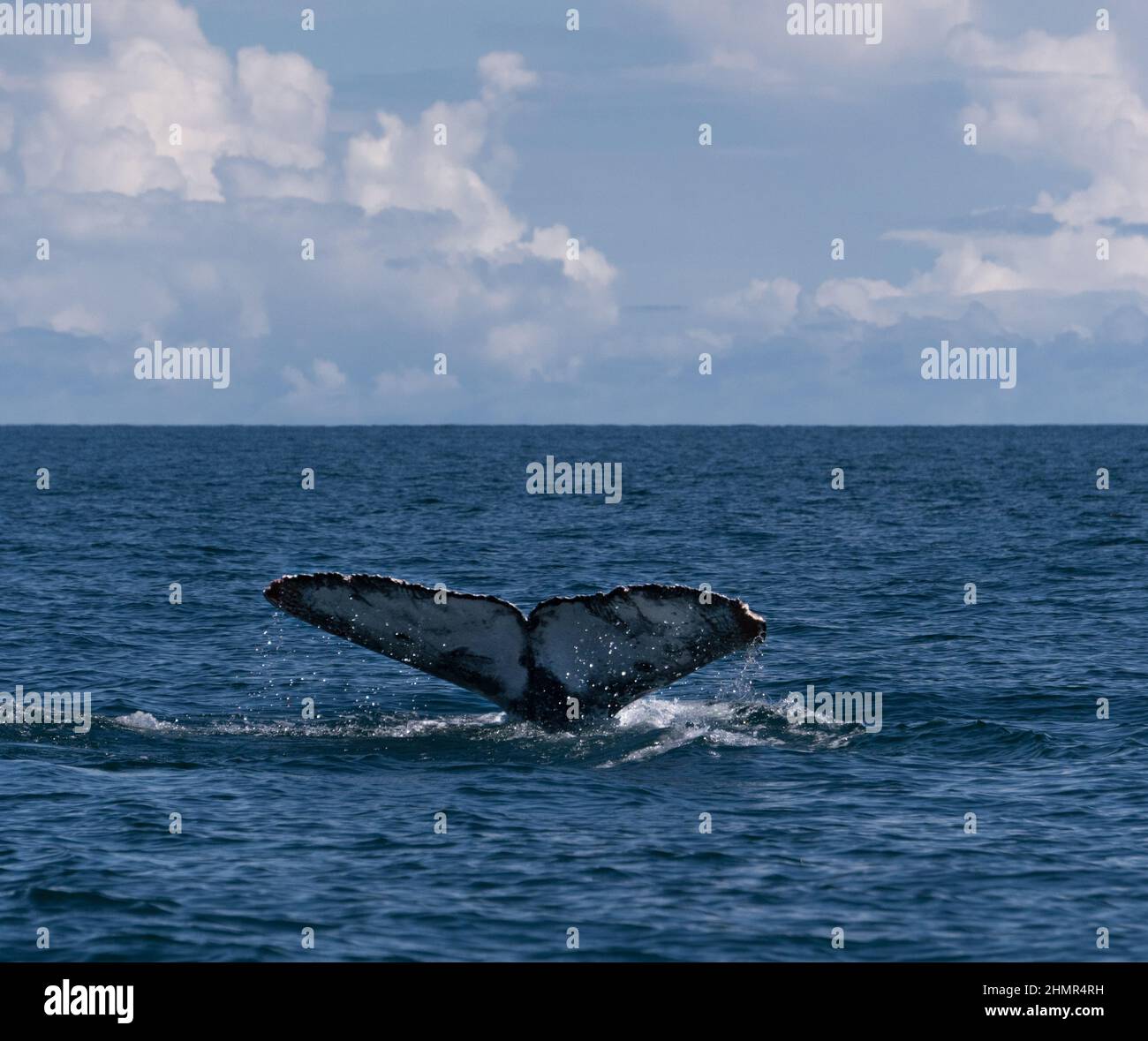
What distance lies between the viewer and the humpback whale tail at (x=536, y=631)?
14062mm

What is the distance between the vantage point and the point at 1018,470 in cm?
10156

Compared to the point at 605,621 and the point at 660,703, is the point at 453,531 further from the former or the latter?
the point at 605,621

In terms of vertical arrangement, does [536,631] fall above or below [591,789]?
above

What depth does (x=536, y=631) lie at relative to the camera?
14914 mm

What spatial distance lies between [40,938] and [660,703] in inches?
396

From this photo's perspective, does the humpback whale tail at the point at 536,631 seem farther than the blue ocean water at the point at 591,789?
Yes

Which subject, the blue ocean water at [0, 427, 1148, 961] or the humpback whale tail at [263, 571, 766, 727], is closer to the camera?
the blue ocean water at [0, 427, 1148, 961]

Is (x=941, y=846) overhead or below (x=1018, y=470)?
below

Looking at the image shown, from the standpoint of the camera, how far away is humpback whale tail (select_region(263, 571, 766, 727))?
14.1 metres

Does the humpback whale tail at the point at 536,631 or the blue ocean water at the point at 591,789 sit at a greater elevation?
the humpback whale tail at the point at 536,631

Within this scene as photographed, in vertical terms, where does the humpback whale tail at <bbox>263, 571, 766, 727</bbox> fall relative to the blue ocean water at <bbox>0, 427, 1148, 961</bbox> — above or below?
above

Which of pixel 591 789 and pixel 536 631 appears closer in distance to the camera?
pixel 536 631

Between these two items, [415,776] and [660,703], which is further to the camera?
[660,703]

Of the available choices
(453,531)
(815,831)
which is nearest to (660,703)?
(815,831)
